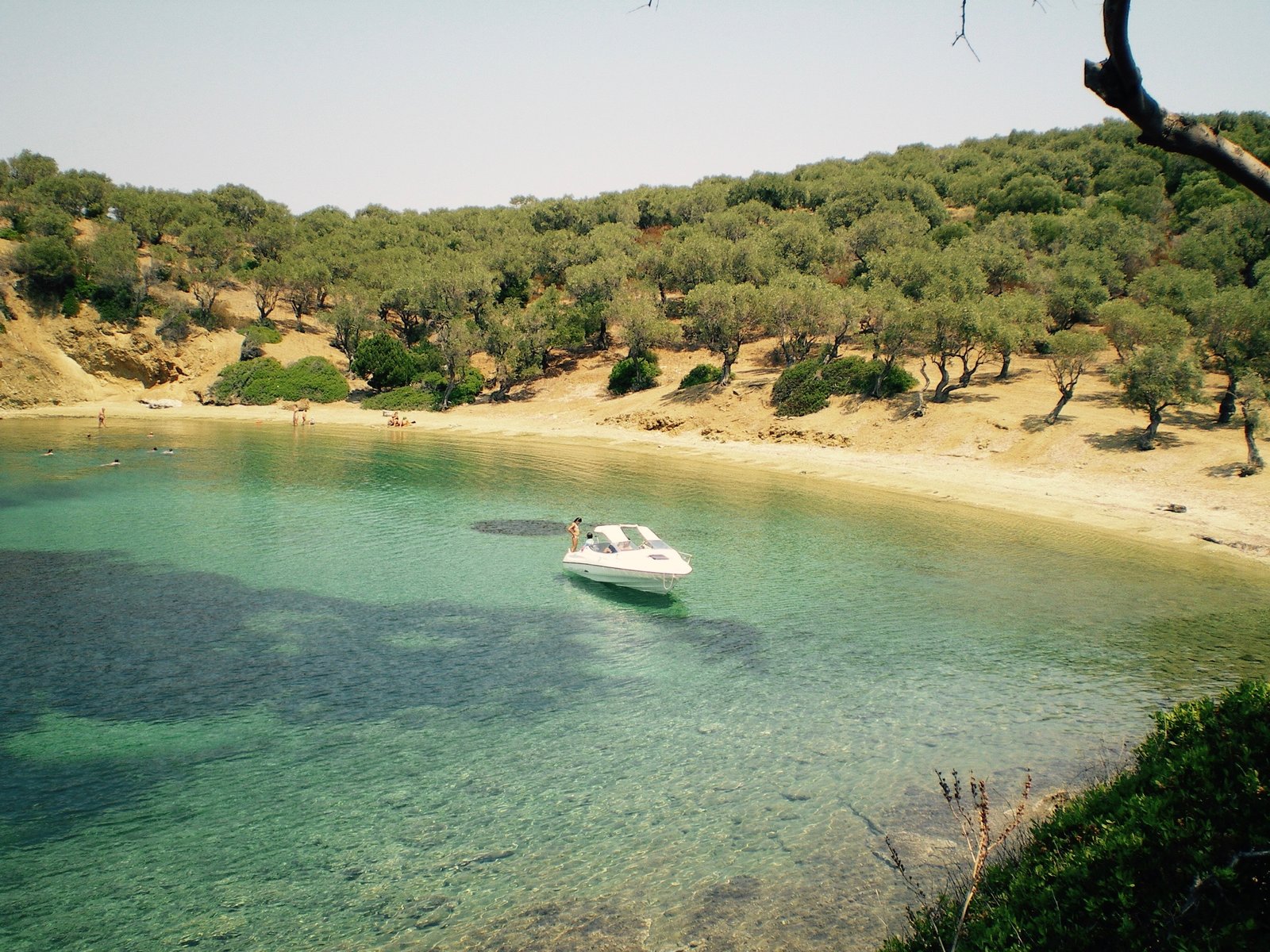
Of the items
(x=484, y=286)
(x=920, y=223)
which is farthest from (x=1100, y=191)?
(x=484, y=286)

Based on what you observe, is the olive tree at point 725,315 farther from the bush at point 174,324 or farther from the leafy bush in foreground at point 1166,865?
the leafy bush in foreground at point 1166,865

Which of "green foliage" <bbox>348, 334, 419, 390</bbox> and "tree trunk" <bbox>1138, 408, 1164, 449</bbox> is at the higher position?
"green foliage" <bbox>348, 334, 419, 390</bbox>

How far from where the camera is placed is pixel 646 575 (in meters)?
29.0

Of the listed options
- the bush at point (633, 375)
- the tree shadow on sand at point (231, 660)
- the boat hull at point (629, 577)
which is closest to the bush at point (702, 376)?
the bush at point (633, 375)

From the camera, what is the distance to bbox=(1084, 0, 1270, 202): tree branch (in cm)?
513

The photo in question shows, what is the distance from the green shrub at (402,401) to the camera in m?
85.3

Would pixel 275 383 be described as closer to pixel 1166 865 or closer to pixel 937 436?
pixel 937 436

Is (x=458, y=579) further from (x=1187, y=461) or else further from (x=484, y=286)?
→ (x=484, y=286)

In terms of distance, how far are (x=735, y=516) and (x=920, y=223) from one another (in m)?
73.2

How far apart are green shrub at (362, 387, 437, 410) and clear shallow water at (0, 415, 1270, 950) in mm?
45453

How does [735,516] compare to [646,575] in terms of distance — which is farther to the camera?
[735,516]

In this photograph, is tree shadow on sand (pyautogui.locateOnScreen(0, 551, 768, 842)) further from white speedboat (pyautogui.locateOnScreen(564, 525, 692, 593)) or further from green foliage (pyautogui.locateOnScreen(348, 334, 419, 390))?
green foliage (pyautogui.locateOnScreen(348, 334, 419, 390))

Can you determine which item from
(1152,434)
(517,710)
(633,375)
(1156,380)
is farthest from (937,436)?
(517,710)

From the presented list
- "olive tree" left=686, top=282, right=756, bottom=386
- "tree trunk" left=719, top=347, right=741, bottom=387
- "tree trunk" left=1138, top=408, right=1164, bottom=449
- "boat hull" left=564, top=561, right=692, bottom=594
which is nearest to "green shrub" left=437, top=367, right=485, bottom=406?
"olive tree" left=686, top=282, right=756, bottom=386
